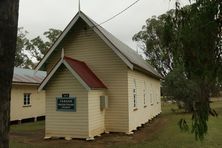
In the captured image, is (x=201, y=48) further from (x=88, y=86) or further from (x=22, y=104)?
→ (x=22, y=104)

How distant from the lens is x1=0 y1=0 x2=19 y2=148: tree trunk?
122 inches

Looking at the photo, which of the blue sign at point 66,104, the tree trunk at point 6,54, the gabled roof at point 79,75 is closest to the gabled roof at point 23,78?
the gabled roof at point 79,75

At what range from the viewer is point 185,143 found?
1295 cm

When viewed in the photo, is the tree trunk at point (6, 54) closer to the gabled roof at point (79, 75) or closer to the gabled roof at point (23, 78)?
the gabled roof at point (79, 75)

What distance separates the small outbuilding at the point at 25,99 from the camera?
22.8 meters

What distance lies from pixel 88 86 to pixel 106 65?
295 cm

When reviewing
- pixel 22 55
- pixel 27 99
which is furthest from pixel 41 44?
pixel 27 99

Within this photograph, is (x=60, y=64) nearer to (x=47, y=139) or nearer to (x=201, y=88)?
(x=47, y=139)

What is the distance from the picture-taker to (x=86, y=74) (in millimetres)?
15516

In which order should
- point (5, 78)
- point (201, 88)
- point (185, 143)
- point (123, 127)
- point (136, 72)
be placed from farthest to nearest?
point (136, 72)
point (123, 127)
point (185, 143)
point (201, 88)
point (5, 78)

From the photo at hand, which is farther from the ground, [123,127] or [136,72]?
[136,72]

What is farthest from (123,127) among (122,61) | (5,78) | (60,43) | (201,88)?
(5,78)

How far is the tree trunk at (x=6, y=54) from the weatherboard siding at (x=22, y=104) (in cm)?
2011

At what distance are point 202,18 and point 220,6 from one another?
330 millimetres
